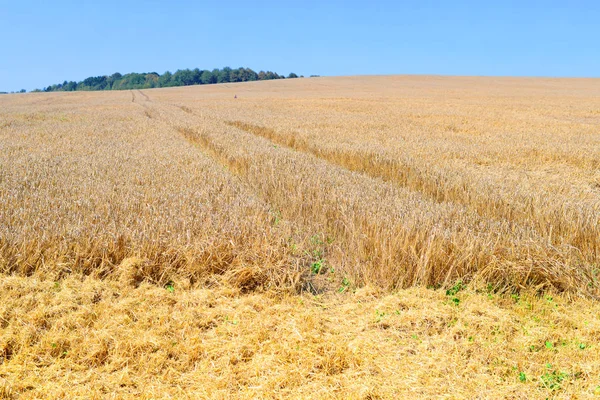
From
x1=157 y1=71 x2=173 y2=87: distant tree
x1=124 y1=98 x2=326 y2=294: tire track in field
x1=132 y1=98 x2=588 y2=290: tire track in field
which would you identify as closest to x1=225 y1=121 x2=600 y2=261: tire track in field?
x1=132 y1=98 x2=588 y2=290: tire track in field

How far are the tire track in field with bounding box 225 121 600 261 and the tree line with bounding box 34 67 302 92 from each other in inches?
4281

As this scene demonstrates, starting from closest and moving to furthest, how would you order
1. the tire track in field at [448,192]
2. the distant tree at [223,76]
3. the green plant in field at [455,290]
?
the green plant in field at [455,290] < the tire track in field at [448,192] < the distant tree at [223,76]

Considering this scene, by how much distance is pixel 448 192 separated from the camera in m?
6.85

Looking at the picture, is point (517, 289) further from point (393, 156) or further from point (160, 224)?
point (393, 156)

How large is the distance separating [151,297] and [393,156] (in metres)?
7.16

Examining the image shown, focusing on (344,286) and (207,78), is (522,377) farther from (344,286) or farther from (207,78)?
(207,78)

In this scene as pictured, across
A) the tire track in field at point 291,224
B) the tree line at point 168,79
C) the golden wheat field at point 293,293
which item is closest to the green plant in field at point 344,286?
the golden wheat field at point 293,293

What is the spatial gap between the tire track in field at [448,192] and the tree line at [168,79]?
357ft

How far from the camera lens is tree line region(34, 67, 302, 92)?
116625mm

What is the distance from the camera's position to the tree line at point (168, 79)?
117 metres

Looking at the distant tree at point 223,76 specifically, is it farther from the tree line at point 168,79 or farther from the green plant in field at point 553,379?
the green plant in field at point 553,379

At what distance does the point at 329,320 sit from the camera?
330 centimetres

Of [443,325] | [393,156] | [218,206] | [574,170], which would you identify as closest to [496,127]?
[574,170]

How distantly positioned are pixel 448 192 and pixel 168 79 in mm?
129409
